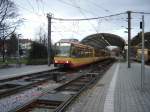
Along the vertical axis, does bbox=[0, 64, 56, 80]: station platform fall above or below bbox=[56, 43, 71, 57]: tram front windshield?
below

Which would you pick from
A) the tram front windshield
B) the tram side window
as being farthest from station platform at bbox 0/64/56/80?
the tram side window

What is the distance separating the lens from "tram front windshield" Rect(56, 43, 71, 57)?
103 feet

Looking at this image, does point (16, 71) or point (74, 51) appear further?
point (16, 71)

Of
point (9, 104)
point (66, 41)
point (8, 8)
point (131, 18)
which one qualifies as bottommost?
point (9, 104)

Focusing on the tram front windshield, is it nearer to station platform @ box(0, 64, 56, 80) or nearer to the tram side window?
the tram side window

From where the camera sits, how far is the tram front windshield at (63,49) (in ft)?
103

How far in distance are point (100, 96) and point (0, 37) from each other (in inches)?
1673

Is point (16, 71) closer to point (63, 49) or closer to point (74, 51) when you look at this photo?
point (63, 49)

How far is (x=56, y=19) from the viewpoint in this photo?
130 ft

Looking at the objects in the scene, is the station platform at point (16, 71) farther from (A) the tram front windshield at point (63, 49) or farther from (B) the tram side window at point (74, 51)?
(B) the tram side window at point (74, 51)

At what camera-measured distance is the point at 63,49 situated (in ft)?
104

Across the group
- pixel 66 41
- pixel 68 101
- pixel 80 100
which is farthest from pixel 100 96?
pixel 66 41

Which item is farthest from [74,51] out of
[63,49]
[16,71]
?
[16,71]

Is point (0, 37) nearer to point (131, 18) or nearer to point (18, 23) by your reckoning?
point (18, 23)
